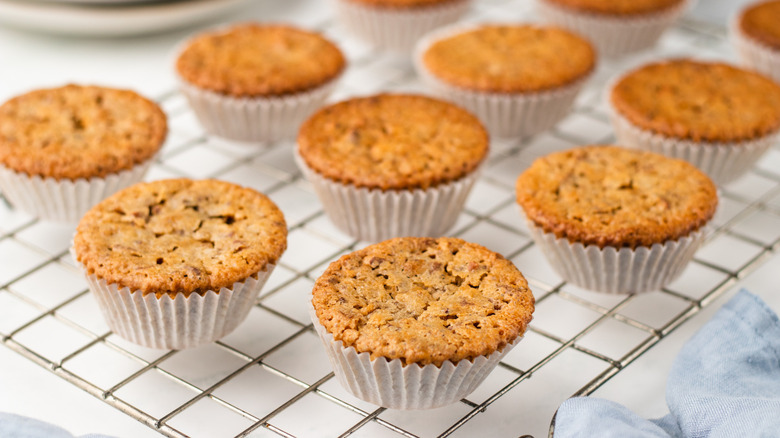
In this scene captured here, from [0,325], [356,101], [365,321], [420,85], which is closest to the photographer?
[365,321]

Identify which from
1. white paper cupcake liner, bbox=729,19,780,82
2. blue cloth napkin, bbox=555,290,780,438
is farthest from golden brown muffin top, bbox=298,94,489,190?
white paper cupcake liner, bbox=729,19,780,82

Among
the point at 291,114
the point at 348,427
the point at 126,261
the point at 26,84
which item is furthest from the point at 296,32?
the point at 348,427

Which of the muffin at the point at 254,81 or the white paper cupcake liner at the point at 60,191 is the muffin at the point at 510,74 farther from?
the white paper cupcake liner at the point at 60,191

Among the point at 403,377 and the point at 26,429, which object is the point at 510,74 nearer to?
the point at 403,377

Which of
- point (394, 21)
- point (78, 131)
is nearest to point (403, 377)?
point (78, 131)

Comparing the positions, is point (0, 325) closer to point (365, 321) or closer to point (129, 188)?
point (129, 188)

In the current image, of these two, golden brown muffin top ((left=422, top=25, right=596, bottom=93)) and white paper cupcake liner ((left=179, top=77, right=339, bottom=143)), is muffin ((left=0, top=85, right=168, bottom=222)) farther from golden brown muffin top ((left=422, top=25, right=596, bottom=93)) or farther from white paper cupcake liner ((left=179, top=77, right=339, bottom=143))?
golden brown muffin top ((left=422, top=25, right=596, bottom=93))

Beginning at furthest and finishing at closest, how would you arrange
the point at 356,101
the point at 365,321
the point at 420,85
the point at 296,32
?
the point at 420,85
the point at 296,32
the point at 356,101
the point at 365,321
